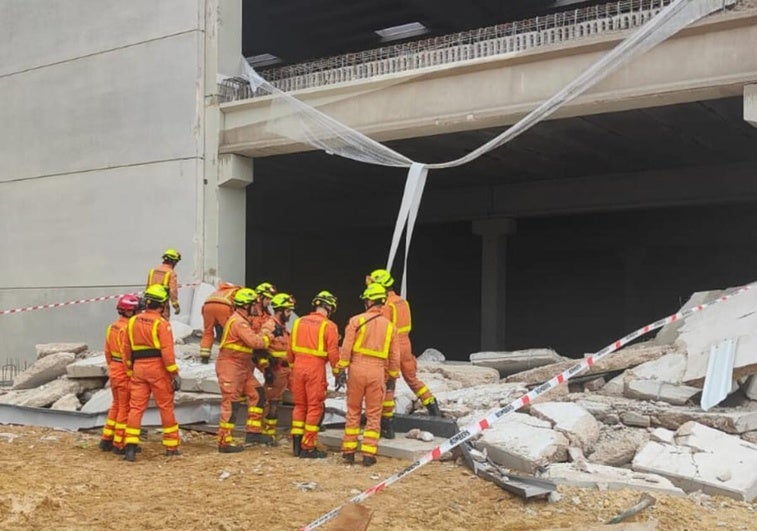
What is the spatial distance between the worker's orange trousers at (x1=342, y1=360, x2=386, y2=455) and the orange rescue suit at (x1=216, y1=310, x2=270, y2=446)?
44.7 inches

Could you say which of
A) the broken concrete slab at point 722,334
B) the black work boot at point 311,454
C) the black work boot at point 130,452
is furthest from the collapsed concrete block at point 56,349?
the broken concrete slab at point 722,334

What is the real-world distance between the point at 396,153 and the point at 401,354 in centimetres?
372

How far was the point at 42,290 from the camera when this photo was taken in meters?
13.7

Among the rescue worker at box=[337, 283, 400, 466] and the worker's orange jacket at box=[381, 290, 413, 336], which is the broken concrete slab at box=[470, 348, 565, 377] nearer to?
the worker's orange jacket at box=[381, 290, 413, 336]

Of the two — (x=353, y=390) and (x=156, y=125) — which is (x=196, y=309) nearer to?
(x=156, y=125)

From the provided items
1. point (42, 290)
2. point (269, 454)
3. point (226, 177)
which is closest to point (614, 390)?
point (269, 454)

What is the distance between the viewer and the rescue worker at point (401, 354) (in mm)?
7352

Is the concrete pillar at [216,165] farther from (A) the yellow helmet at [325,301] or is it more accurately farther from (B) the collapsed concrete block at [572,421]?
(B) the collapsed concrete block at [572,421]

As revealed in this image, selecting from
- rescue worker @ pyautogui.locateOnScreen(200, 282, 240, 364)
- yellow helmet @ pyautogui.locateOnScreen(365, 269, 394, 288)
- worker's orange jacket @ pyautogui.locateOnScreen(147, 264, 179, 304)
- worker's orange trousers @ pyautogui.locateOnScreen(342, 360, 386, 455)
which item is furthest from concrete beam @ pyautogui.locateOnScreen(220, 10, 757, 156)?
worker's orange trousers @ pyautogui.locateOnScreen(342, 360, 386, 455)

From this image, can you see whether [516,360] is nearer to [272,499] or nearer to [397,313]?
[397,313]

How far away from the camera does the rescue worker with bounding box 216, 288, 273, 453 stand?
7184 millimetres

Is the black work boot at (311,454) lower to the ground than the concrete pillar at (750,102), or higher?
lower

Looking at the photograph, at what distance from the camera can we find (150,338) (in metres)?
6.79

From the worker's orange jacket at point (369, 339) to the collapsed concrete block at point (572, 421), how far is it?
169 centimetres
